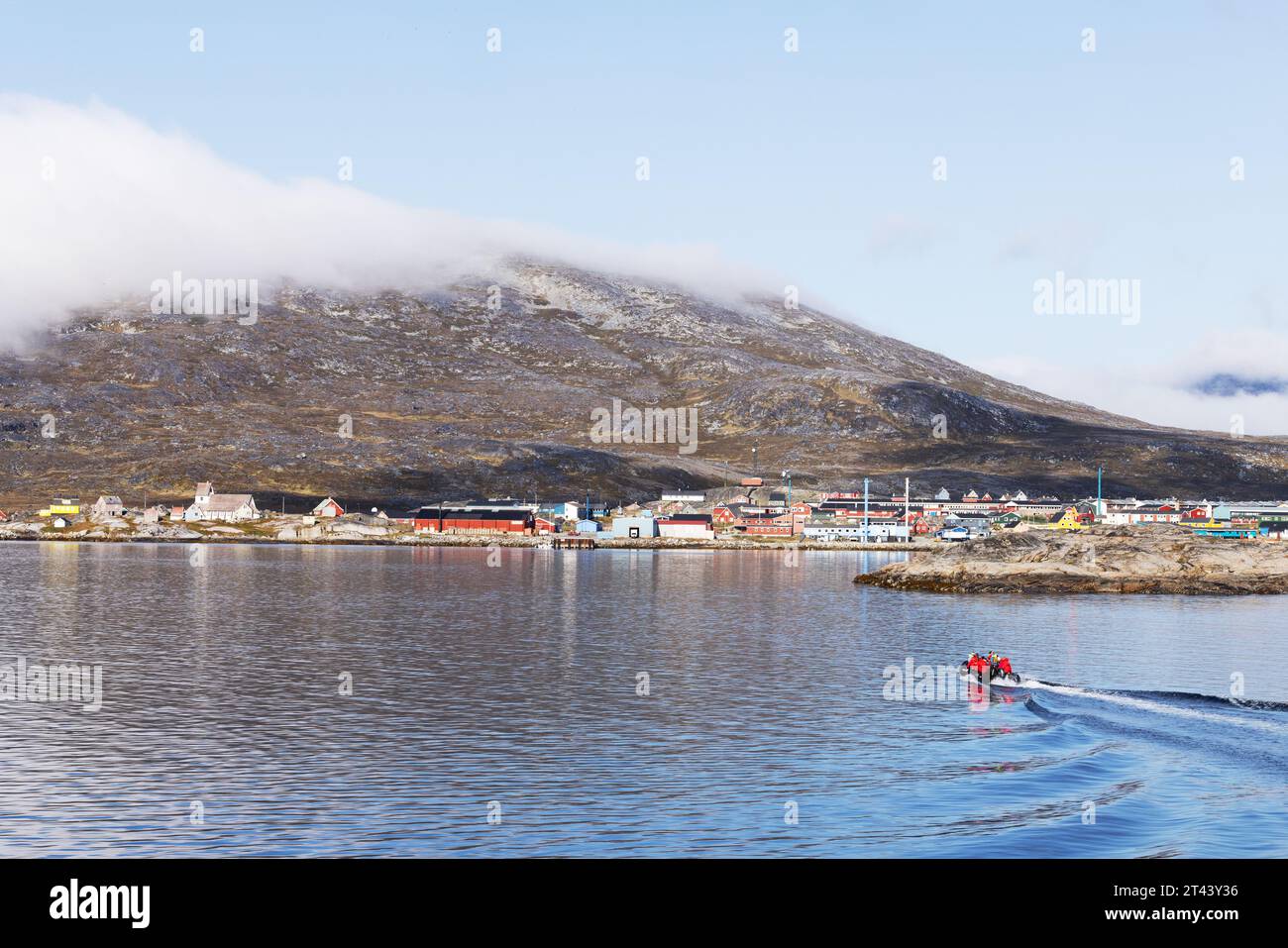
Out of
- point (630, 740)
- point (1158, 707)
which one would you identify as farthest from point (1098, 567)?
point (630, 740)

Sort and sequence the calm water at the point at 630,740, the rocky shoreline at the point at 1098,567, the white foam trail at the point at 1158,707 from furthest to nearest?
the rocky shoreline at the point at 1098,567
the white foam trail at the point at 1158,707
the calm water at the point at 630,740

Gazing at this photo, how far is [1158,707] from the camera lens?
47.5 meters

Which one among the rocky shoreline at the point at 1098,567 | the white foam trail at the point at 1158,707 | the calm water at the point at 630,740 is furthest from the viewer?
the rocky shoreline at the point at 1098,567

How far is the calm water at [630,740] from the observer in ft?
93.3

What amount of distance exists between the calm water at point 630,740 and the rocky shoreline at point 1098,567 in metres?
33.8

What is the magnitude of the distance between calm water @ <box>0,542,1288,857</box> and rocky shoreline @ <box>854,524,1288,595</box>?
1330 inches

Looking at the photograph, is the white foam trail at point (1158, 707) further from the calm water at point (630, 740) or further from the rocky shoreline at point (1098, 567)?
the rocky shoreline at point (1098, 567)

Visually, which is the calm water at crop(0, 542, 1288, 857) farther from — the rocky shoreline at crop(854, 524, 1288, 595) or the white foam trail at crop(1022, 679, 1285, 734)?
the rocky shoreline at crop(854, 524, 1288, 595)

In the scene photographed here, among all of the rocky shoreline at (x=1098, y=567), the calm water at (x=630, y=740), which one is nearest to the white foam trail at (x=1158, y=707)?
the calm water at (x=630, y=740)

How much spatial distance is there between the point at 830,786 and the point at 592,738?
9392 mm

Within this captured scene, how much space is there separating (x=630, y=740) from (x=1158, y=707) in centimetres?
2179

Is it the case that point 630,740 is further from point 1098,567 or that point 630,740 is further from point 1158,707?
point 1098,567
